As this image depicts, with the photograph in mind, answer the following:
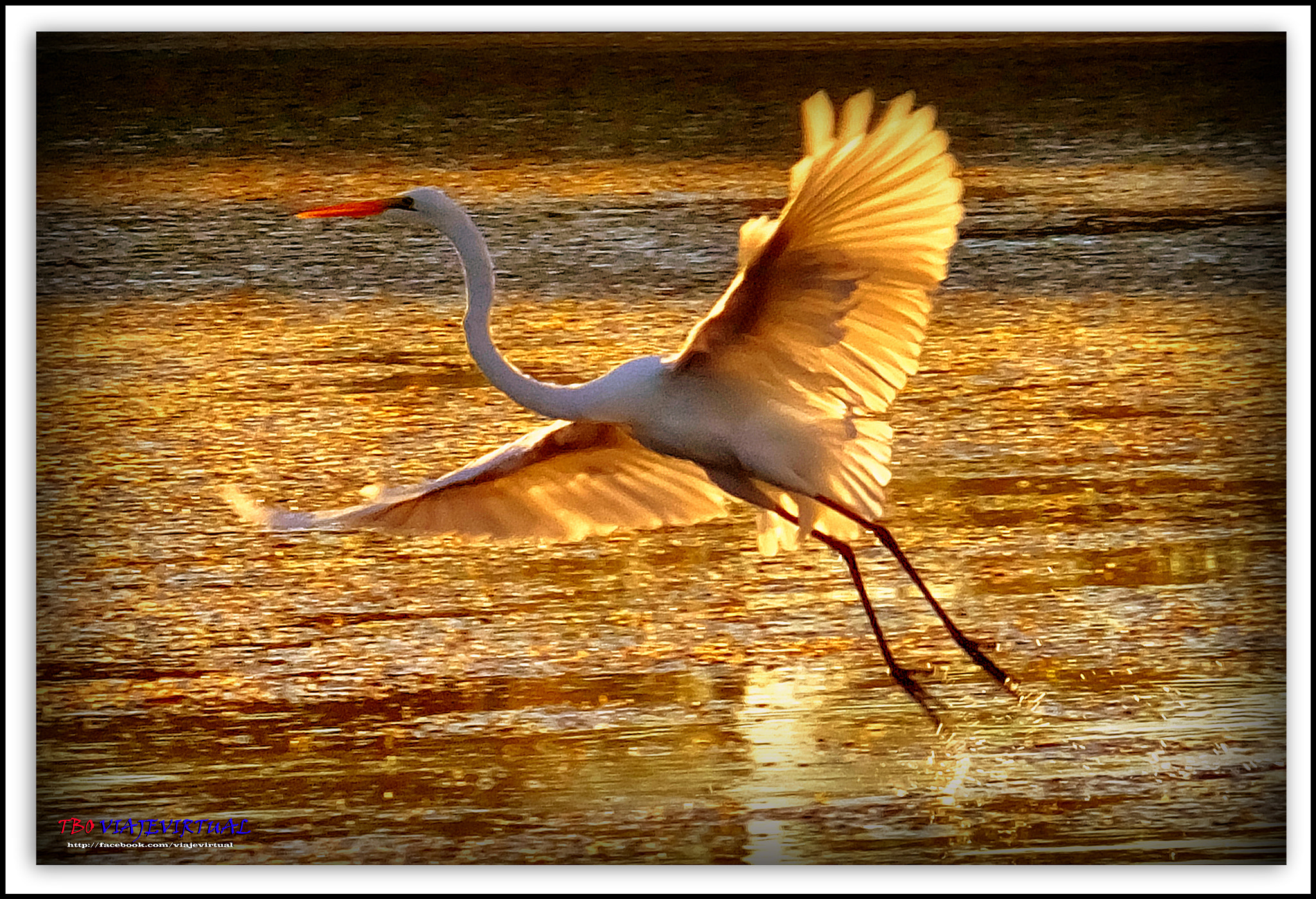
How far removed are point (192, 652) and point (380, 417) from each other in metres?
0.44

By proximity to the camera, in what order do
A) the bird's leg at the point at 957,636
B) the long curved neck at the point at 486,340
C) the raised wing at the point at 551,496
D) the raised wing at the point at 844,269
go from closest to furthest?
the raised wing at the point at 844,269 < the long curved neck at the point at 486,340 < the raised wing at the point at 551,496 < the bird's leg at the point at 957,636

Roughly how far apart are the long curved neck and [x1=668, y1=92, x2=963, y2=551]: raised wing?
0.50 ft

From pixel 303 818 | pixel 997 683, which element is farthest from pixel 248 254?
pixel 997 683

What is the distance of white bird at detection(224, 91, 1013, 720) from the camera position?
1.75 metres

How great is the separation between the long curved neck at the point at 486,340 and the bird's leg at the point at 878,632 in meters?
0.35

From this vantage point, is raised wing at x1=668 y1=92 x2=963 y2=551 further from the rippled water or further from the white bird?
the rippled water

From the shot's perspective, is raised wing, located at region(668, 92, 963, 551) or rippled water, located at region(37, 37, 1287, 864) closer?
raised wing, located at region(668, 92, 963, 551)

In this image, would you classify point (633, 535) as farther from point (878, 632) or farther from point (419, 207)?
point (419, 207)

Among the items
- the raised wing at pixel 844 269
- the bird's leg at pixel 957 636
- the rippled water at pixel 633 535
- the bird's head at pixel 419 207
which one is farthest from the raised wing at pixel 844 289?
the bird's head at pixel 419 207

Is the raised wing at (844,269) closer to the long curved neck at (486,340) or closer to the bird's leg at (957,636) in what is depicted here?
the long curved neck at (486,340)

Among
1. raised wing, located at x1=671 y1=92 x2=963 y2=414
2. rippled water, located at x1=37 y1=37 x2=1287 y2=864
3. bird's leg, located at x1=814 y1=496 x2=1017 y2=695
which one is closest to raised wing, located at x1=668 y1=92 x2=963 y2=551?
raised wing, located at x1=671 y1=92 x2=963 y2=414

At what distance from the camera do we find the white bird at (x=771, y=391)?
175 centimetres

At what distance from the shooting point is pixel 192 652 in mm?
2158

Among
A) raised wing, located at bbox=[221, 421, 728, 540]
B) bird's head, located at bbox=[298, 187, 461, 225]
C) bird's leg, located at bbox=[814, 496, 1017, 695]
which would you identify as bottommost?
bird's leg, located at bbox=[814, 496, 1017, 695]
